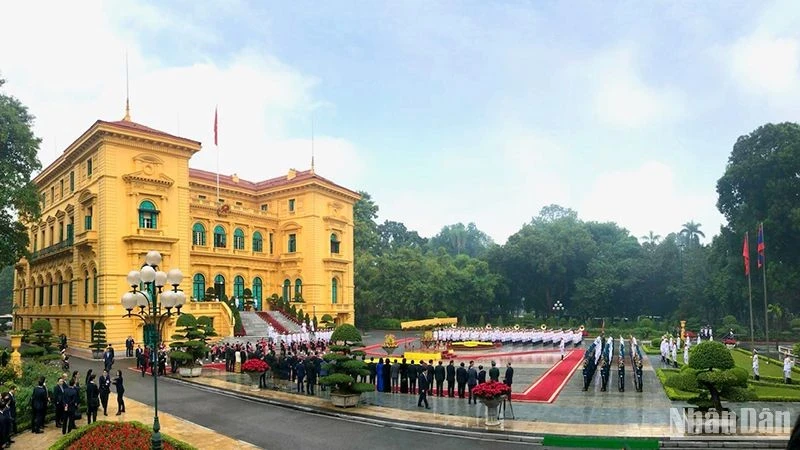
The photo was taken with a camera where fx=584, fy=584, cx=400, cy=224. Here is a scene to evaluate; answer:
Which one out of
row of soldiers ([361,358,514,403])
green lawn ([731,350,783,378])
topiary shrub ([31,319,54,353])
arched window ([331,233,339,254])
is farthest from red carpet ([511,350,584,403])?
arched window ([331,233,339,254])

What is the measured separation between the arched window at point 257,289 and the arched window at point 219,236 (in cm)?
472

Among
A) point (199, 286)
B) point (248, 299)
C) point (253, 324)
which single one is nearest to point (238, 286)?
point (248, 299)

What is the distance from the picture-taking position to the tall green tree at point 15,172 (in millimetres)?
29625

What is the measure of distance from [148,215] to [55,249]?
32.9ft

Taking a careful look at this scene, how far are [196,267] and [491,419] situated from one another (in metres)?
34.7

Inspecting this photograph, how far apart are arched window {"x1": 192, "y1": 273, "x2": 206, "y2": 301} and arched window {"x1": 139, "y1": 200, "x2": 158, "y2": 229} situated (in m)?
7.99

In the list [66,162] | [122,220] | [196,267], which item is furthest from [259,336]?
[66,162]

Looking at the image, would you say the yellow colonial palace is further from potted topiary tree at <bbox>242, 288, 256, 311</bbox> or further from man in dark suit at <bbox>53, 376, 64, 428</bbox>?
man in dark suit at <bbox>53, 376, 64, 428</bbox>

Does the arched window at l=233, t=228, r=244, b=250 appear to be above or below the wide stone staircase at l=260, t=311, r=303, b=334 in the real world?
above

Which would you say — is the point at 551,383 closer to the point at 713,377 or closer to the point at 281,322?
the point at 713,377

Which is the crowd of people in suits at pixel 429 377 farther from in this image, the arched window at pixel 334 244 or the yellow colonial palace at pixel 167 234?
the arched window at pixel 334 244

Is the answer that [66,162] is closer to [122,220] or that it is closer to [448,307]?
[122,220]

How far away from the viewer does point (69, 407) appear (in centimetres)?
1479

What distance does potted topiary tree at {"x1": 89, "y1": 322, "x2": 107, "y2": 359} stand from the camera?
3186 cm
